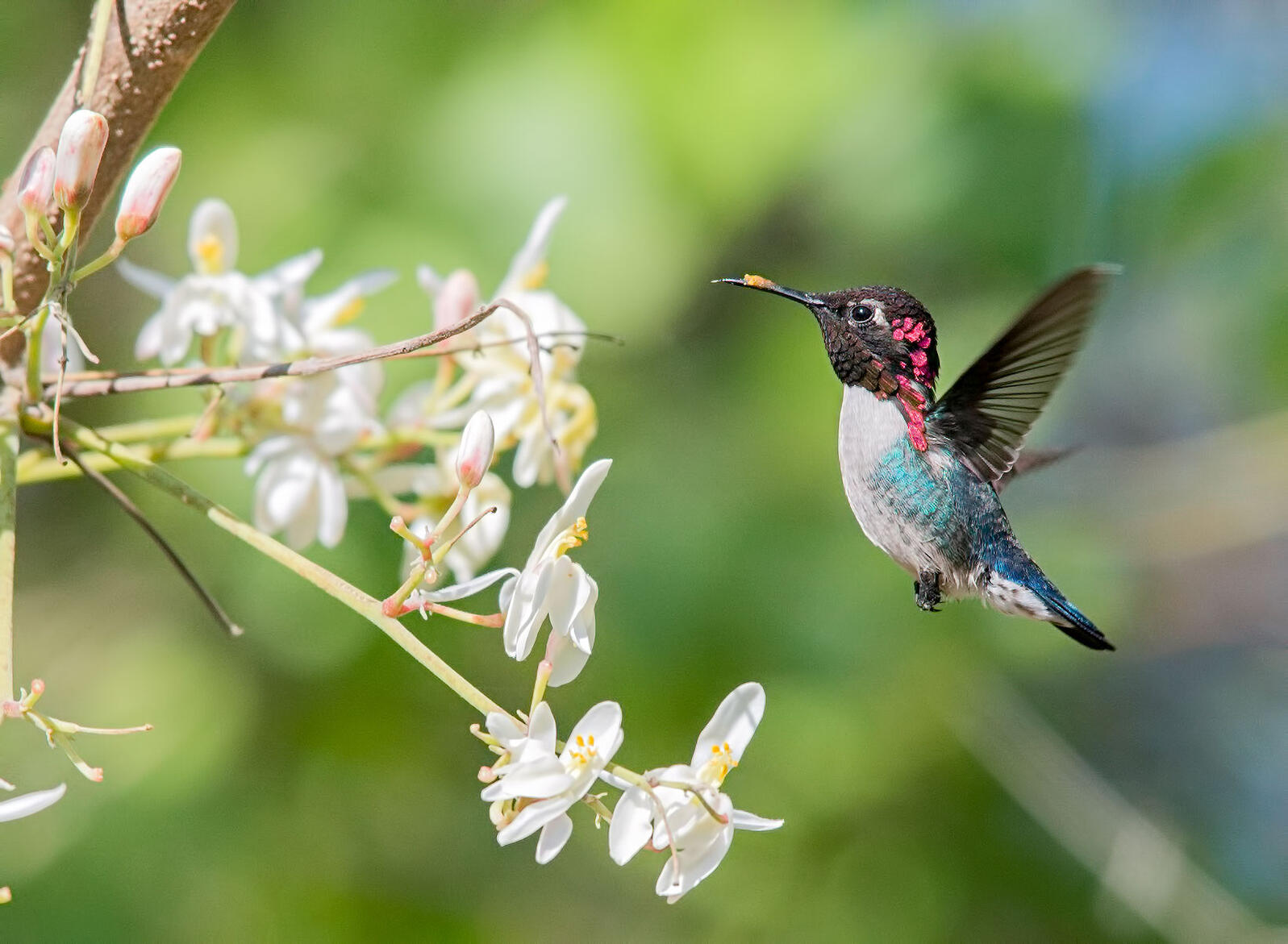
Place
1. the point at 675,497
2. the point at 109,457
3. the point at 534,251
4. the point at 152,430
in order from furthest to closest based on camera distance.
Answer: the point at 675,497, the point at 534,251, the point at 152,430, the point at 109,457

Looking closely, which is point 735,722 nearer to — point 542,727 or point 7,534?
point 542,727

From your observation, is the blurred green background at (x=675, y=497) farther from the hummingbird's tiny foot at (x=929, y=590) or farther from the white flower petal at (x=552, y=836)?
the white flower petal at (x=552, y=836)

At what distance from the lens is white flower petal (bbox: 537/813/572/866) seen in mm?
818

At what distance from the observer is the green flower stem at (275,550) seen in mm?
769

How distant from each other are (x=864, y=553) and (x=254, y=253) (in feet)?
3.98

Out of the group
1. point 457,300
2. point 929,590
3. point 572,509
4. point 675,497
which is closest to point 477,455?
point 572,509

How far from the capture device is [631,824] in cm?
83

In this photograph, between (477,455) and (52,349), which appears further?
(52,349)

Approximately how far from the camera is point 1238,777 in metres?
3.97

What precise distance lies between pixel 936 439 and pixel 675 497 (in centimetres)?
120

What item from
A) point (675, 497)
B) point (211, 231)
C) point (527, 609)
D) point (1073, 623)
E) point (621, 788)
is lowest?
point (675, 497)

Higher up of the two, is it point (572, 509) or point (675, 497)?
point (572, 509)

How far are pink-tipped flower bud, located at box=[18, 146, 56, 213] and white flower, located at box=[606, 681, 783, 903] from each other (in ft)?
1.67

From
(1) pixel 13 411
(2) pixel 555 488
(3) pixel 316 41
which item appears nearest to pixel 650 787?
(1) pixel 13 411
